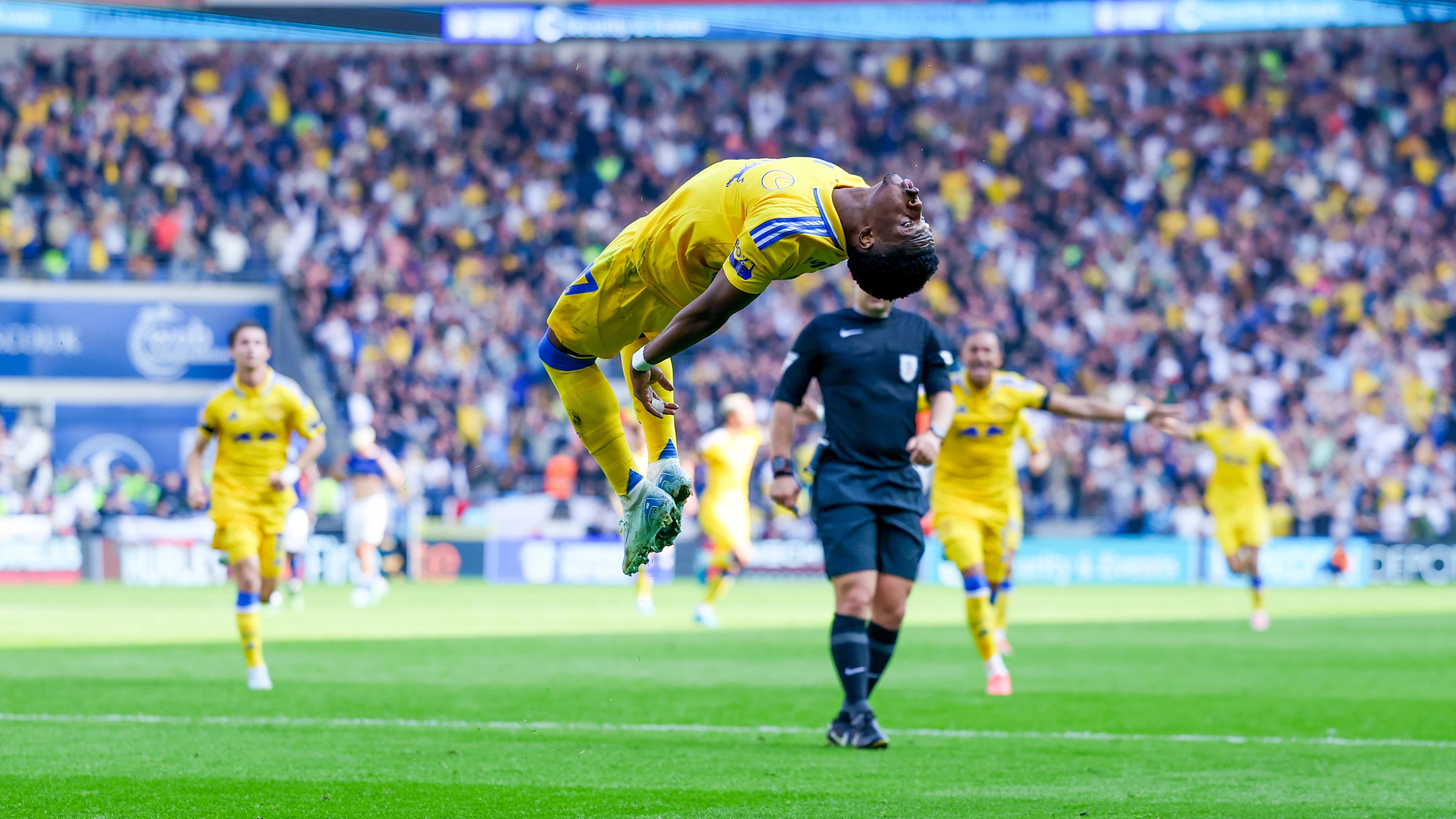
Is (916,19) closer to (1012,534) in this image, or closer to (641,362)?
(1012,534)

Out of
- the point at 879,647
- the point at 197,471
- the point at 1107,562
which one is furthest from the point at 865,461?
the point at 1107,562

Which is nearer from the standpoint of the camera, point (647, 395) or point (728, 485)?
point (647, 395)

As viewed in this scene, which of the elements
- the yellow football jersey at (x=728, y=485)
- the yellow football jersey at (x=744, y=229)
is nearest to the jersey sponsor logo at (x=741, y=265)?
the yellow football jersey at (x=744, y=229)

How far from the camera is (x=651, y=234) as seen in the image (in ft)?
21.2

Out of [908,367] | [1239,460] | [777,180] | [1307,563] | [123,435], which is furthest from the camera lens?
[123,435]

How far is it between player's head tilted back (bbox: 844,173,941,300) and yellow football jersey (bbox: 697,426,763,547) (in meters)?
11.4

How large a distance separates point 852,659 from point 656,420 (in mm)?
1985

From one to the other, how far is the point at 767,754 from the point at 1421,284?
979 inches

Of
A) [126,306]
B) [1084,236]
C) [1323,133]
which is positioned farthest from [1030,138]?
[126,306]

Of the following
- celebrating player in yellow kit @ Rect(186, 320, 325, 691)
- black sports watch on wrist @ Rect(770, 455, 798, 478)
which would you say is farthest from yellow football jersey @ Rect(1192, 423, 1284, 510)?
celebrating player in yellow kit @ Rect(186, 320, 325, 691)

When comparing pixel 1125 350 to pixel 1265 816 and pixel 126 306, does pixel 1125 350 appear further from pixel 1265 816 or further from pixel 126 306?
pixel 1265 816

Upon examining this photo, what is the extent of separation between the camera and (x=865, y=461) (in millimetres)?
8805

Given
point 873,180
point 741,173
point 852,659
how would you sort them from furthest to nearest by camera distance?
point 873,180
point 852,659
point 741,173

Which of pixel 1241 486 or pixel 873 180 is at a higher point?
pixel 873 180
